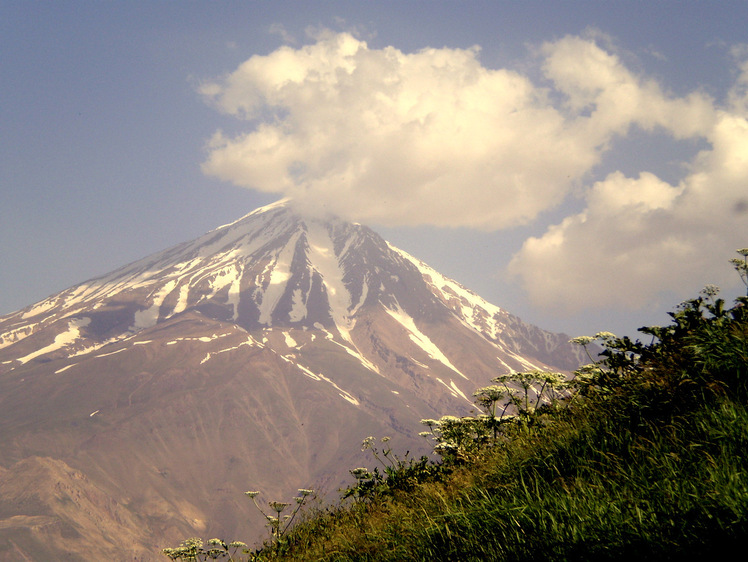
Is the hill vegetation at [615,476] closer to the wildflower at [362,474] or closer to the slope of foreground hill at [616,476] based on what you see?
the slope of foreground hill at [616,476]

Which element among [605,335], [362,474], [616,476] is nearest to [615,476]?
[616,476]

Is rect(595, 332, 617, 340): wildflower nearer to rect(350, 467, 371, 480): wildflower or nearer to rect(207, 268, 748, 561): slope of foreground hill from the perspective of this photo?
rect(207, 268, 748, 561): slope of foreground hill

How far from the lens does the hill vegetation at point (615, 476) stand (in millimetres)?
3938

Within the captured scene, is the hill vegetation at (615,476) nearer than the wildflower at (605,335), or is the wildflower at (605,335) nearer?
the hill vegetation at (615,476)

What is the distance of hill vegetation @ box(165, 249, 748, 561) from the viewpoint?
394cm

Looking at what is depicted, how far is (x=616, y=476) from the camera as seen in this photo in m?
4.91

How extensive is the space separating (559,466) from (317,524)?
5.42m

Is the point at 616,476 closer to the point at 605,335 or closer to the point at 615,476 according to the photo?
the point at 615,476

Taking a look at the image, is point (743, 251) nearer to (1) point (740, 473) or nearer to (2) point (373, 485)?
(1) point (740, 473)

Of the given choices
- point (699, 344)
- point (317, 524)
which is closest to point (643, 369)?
point (699, 344)

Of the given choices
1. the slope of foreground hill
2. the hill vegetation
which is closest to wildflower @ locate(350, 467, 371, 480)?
the hill vegetation

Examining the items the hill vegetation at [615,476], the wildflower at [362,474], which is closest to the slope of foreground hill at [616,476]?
the hill vegetation at [615,476]

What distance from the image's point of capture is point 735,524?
3631mm

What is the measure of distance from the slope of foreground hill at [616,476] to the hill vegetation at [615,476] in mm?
12
